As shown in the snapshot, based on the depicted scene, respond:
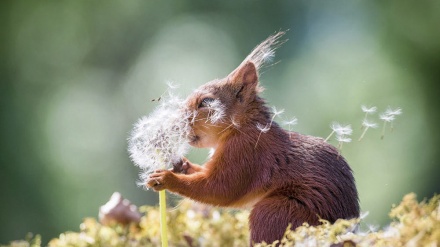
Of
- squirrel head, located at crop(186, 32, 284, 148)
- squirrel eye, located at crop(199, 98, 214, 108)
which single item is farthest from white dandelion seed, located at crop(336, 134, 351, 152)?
squirrel eye, located at crop(199, 98, 214, 108)

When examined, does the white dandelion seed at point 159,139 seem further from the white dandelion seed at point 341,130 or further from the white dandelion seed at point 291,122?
the white dandelion seed at point 341,130

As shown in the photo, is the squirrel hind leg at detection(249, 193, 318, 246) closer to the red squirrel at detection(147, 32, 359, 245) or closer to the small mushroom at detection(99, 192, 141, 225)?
the red squirrel at detection(147, 32, 359, 245)

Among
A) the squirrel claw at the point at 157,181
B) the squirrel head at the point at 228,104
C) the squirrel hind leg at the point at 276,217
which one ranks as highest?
the squirrel head at the point at 228,104

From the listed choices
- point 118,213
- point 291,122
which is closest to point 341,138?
point 291,122

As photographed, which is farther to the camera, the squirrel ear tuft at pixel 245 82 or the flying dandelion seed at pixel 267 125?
the squirrel ear tuft at pixel 245 82

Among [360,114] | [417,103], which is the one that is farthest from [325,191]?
[417,103]

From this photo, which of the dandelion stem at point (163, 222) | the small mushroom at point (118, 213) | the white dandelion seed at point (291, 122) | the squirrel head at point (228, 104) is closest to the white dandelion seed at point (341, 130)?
the white dandelion seed at point (291, 122)
